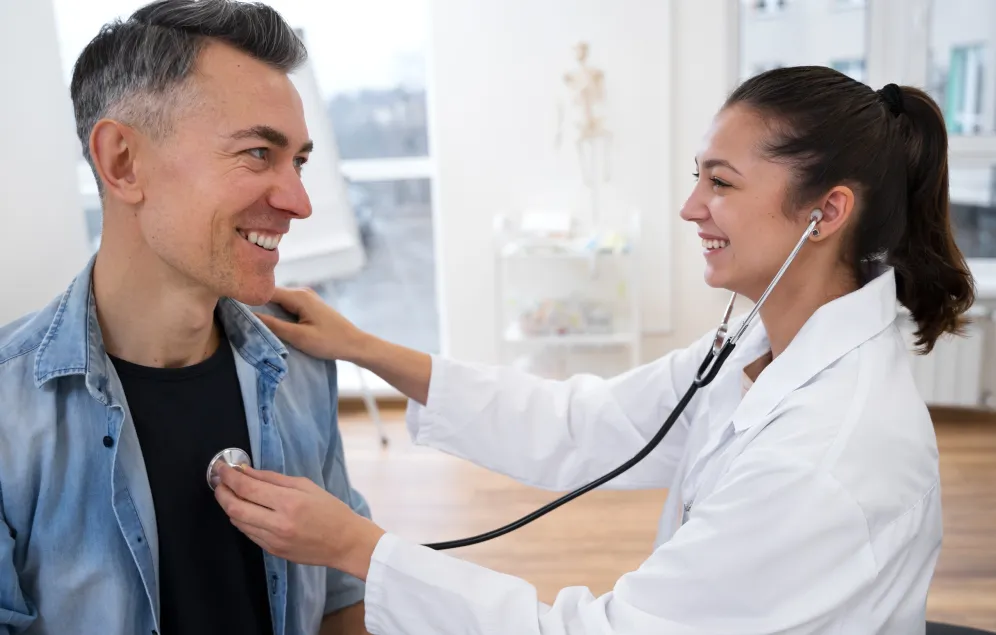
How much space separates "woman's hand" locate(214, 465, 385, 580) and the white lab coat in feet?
0.14

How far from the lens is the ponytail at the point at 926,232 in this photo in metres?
1.29

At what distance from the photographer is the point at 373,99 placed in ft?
13.9

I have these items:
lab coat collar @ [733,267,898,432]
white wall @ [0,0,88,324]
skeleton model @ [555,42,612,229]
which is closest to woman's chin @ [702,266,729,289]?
lab coat collar @ [733,267,898,432]

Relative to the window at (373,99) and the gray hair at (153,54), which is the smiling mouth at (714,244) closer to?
the gray hair at (153,54)

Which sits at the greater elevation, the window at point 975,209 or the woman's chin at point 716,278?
the woman's chin at point 716,278

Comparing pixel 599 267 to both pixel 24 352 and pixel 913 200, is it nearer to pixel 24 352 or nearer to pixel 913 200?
pixel 913 200

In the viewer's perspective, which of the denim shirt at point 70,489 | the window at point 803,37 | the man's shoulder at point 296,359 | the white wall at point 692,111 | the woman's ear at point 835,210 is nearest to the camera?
the denim shirt at point 70,489

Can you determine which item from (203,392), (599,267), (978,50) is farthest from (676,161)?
(203,392)

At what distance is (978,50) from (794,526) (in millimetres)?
3342

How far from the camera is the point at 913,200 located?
4.36ft

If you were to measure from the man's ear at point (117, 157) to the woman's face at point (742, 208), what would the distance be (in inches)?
29.3

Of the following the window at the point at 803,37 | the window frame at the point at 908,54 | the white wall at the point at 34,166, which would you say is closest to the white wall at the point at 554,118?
the window at the point at 803,37

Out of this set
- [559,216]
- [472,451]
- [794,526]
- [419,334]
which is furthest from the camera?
[419,334]

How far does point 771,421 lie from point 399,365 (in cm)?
66
